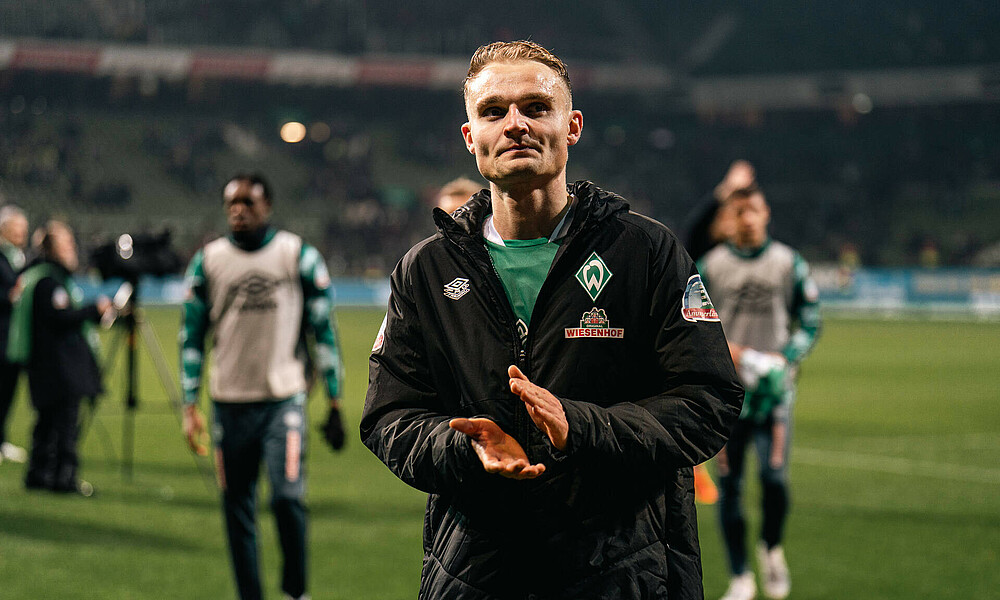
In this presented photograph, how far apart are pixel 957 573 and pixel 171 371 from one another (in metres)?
15.1

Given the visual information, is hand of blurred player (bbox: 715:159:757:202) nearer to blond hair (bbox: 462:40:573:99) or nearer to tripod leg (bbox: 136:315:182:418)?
blond hair (bbox: 462:40:573:99)

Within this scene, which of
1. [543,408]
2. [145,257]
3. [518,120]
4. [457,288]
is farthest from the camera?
[145,257]

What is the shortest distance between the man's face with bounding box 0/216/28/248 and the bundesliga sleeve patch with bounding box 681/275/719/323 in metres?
9.17

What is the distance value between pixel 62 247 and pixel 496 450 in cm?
795

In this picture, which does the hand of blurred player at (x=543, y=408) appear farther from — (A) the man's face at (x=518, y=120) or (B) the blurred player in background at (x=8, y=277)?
(B) the blurred player in background at (x=8, y=277)

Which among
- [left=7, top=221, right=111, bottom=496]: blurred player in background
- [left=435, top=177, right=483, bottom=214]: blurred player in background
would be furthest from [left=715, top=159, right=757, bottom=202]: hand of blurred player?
[left=7, top=221, right=111, bottom=496]: blurred player in background

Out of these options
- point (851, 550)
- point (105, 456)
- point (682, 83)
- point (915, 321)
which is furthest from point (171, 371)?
point (682, 83)

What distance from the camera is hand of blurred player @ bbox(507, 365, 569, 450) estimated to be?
202 cm

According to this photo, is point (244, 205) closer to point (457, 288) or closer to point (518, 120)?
point (457, 288)

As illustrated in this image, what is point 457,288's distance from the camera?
→ 2305 millimetres

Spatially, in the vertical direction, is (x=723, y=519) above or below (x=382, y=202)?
below

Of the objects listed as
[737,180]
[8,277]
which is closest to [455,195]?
[737,180]

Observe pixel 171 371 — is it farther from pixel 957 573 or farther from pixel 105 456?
pixel 957 573

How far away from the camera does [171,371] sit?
19062mm
